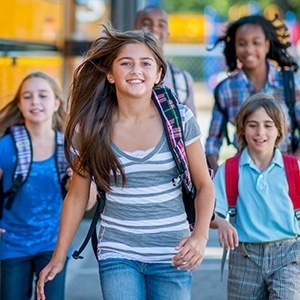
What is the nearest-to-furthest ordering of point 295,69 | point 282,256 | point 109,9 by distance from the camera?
point 282,256
point 295,69
point 109,9

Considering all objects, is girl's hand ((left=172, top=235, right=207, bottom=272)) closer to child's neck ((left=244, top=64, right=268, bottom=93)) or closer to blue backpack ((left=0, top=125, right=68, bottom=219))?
blue backpack ((left=0, top=125, right=68, bottom=219))

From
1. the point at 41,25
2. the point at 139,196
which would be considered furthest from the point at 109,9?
the point at 139,196

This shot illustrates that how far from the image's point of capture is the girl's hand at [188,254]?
137 inches

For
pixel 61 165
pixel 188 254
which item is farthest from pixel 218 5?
pixel 188 254

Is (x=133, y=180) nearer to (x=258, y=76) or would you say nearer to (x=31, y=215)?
(x=31, y=215)

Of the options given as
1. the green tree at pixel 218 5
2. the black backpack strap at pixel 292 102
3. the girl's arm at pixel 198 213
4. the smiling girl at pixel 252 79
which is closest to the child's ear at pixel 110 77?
the girl's arm at pixel 198 213

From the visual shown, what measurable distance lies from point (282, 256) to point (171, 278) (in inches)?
33.6

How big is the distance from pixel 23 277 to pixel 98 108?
1.33 metres

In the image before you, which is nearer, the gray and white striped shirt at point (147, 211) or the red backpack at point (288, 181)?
the gray and white striped shirt at point (147, 211)

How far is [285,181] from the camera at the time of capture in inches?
173

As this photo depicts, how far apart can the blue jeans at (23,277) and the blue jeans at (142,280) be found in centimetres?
102

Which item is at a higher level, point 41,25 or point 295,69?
point 41,25

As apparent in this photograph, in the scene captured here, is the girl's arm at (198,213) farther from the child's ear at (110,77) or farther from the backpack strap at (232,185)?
the backpack strap at (232,185)

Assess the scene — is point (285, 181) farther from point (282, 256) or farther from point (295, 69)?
point (295, 69)
